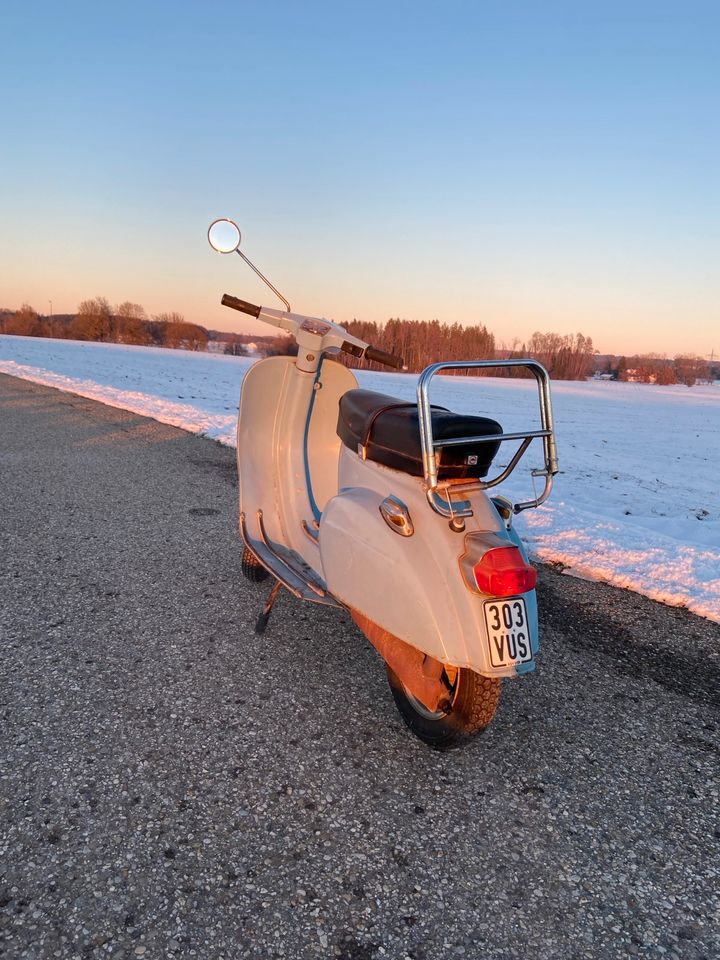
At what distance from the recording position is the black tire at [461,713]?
2029 millimetres

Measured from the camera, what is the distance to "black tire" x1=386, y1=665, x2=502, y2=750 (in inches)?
79.9

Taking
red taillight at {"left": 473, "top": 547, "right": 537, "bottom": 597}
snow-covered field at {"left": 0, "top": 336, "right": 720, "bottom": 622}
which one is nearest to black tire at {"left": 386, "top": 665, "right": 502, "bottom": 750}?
red taillight at {"left": 473, "top": 547, "right": 537, "bottom": 597}

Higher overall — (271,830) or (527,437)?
(527,437)

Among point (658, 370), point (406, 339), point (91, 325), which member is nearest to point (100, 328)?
point (91, 325)

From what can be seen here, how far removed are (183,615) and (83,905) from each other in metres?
1.68

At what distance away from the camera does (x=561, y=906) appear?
5.49ft

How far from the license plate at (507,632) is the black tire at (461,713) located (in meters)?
0.15

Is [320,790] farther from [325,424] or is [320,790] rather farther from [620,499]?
[620,499]

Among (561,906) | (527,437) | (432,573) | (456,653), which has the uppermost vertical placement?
(527,437)

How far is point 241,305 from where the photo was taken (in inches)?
127

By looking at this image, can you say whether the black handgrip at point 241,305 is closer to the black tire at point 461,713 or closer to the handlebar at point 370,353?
the handlebar at point 370,353

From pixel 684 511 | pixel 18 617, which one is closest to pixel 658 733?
pixel 18 617

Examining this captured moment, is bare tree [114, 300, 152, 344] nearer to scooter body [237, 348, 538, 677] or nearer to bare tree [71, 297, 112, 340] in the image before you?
bare tree [71, 297, 112, 340]

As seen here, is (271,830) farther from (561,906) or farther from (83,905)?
(561,906)
